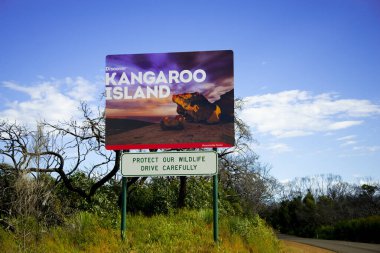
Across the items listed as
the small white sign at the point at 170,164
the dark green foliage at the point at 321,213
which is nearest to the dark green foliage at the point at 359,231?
the dark green foliage at the point at 321,213

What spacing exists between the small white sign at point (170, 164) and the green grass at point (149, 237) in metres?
1.77

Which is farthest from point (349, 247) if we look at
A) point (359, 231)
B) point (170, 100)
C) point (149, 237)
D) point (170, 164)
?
point (170, 100)

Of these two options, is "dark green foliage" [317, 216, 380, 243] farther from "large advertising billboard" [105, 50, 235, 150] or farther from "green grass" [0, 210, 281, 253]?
"large advertising billboard" [105, 50, 235, 150]

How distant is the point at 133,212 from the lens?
55.3 ft

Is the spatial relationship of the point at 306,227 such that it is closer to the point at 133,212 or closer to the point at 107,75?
the point at 133,212

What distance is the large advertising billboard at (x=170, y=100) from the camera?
1262 cm

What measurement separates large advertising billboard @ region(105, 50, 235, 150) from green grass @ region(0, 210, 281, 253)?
2505 mm

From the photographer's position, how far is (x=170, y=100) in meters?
12.8

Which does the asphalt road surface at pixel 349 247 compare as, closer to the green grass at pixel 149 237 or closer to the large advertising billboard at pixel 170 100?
the green grass at pixel 149 237


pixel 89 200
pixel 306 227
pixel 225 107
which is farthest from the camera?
pixel 306 227

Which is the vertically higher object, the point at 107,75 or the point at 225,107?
the point at 107,75

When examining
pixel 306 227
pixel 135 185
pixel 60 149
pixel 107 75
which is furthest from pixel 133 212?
pixel 306 227

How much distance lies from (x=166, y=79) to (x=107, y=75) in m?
1.90

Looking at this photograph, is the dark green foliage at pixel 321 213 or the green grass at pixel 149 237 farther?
the dark green foliage at pixel 321 213
